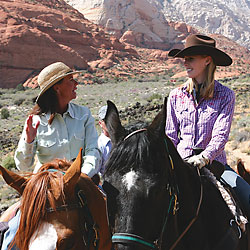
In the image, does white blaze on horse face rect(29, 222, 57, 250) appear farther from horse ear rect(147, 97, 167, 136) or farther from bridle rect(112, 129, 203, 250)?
horse ear rect(147, 97, 167, 136)

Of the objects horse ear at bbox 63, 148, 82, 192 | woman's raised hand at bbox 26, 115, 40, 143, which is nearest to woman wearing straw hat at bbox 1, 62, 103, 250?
woman's raised hand at bbox 26, 115, 40, 143

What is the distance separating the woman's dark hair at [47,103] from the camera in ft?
9.93

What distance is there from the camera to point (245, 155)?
10.6 metres

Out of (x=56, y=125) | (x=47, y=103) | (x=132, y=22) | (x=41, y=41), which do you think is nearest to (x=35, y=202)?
(x=56, y=125)

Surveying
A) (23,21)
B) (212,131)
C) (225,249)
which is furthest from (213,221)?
(23,21)

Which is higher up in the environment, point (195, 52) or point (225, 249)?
point (195, 52)

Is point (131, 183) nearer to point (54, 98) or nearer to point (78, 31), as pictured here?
point (54, 98)

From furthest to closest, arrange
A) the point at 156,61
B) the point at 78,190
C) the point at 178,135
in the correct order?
the point at 156,61
the point at 178,135
the point at 78,190

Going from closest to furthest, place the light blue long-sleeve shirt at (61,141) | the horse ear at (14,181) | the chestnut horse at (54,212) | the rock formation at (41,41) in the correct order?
the chestnut horse at (54,212) → the horse ear at (14,181) → the light blue long-sleeve shirt at (61,141) → the rock formation at (41,41)

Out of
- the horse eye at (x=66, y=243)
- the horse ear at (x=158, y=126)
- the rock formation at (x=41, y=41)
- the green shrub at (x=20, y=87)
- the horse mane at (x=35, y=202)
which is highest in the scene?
the horse ear at (x=158, y=126)

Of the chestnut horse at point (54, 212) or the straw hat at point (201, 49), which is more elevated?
the straw hat at point (201, 49)

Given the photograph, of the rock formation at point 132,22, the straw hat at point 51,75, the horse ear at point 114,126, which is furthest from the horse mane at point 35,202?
the rock formation at point 132,22

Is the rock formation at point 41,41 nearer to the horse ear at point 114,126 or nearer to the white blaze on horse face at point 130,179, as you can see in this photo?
the horse ear at point 114,126

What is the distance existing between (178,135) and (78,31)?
215 ft
